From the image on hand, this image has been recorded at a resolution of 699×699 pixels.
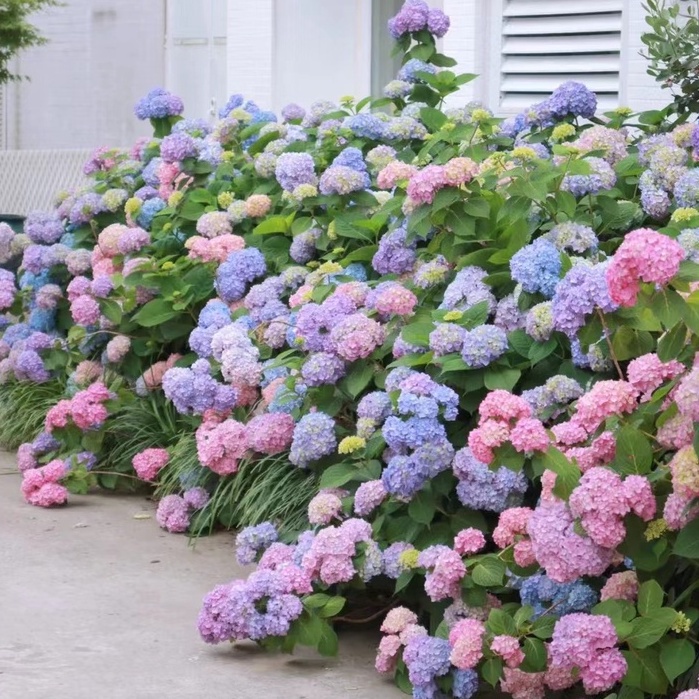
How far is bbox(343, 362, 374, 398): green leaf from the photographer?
15.9 feet

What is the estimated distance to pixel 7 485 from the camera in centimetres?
660

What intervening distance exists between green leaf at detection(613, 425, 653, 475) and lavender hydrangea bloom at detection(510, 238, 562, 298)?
2.97ft

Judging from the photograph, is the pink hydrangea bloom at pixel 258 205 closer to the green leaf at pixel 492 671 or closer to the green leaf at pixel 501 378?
the green leaf at pixel 501 378

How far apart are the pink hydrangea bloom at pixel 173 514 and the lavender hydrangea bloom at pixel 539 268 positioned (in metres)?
1.95

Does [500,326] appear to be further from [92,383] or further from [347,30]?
[347,30]

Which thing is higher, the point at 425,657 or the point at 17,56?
the point at 17,56

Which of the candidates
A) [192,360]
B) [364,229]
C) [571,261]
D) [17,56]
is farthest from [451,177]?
[17,56]

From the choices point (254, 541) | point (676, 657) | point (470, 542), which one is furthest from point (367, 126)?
point (676, 657)

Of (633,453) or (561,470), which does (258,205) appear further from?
(633,453)

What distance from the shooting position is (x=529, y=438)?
12.0 feet

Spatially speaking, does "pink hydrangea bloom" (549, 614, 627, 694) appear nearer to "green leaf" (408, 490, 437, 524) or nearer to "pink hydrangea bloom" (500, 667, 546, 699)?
"pink hydrangea bloom" (500, 667, 546, 699)

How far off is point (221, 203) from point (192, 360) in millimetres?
791

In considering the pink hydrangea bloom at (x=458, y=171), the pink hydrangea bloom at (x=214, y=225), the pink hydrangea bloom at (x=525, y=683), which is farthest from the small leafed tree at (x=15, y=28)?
the pink hydrangea bloom at (x=525, y=683)

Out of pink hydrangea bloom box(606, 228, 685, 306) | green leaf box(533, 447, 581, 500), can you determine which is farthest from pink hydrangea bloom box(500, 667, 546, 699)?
pink hydrangea bloom box(606, 228, 685, 306)
